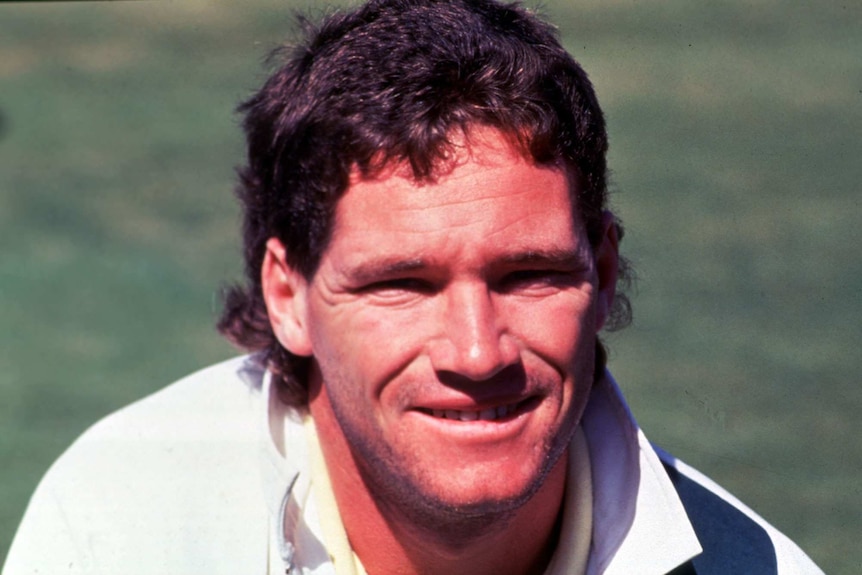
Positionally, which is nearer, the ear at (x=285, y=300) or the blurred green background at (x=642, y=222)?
the ear at (x=285, y=300)

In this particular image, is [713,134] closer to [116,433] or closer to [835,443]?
[835,443]

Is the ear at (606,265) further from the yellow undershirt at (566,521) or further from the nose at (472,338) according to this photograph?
the nose at (472,338)

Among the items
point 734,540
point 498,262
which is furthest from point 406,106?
point 734,540

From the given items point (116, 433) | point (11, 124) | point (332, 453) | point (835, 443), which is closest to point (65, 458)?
point (116, 433)

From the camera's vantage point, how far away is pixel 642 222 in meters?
8.38

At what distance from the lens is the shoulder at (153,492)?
346 centimetres

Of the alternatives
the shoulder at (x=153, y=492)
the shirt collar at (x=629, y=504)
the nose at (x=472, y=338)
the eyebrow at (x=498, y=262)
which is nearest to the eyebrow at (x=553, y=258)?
the eyebrow at (x=498, y=262)

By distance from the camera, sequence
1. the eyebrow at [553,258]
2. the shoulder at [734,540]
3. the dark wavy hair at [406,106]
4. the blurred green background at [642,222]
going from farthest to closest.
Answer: the blurred green background at [642,222] < the shoulder at [734,540] < the dark wavy hair at [406,106] < the eyebrow at [553,258]

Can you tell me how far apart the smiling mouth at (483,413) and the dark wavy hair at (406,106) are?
53 cm

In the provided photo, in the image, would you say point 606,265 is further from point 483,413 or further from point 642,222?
point 642,222

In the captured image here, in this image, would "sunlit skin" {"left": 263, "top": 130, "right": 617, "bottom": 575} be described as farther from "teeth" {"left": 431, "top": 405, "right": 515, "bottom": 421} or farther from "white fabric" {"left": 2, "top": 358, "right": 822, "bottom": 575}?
"white fabric" {"left": 2, "top": 358, "right": 822, "bottom": 575}

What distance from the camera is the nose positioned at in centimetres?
297

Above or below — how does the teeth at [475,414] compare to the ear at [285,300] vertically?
below

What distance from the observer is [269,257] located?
3.73m
